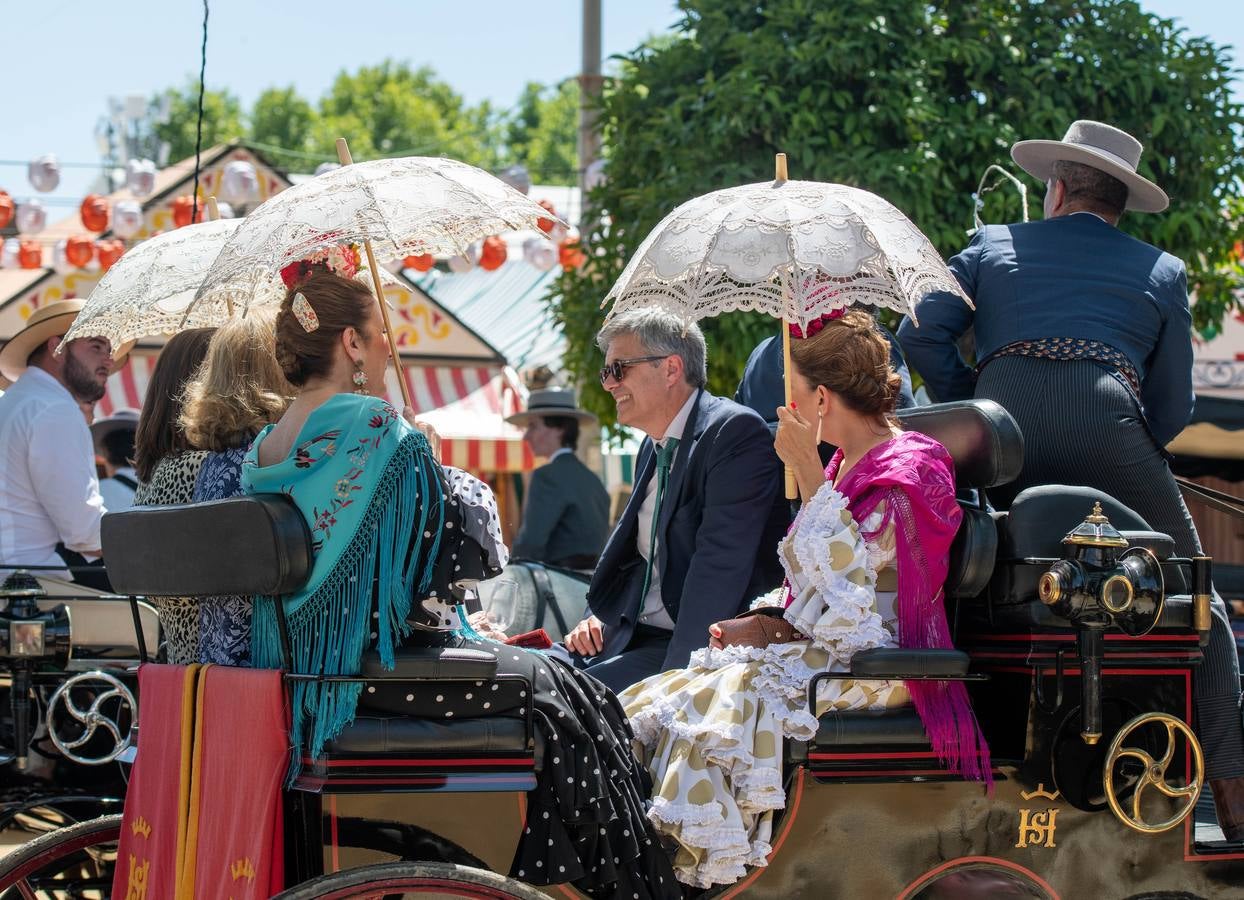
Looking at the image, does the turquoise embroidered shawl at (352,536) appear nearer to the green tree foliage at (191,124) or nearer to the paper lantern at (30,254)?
the paper lantern at (30,254)

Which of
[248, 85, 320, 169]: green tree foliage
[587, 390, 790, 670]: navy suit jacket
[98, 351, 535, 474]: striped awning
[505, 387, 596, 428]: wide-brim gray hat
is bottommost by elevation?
[98, 351, 535, 474]: striped awning

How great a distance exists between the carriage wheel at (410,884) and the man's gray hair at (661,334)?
5.65ft

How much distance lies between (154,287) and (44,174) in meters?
9.39

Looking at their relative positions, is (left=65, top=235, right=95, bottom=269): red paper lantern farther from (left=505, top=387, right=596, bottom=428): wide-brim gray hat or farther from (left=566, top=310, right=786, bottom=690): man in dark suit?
(left=566, top=310, right=786, bottom=690): man in dark suit

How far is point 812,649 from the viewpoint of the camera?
324 centimetres

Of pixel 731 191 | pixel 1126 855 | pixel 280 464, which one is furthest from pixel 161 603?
pixel 1126 855

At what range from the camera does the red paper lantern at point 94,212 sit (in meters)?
12.3

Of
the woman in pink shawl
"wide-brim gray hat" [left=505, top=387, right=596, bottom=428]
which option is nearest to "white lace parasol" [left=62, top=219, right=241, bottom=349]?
the woman in pink shawl

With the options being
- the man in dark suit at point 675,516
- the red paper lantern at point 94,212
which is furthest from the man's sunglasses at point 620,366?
the red paper lantern at point 94,212

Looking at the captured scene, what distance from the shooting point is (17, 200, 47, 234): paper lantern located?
12711 mm

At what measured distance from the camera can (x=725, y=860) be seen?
303 centimetres

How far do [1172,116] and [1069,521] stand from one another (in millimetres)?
4495

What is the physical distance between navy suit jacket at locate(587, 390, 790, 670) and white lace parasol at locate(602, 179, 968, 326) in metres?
0.49

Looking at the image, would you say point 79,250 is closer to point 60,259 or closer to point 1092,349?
point 60,259
